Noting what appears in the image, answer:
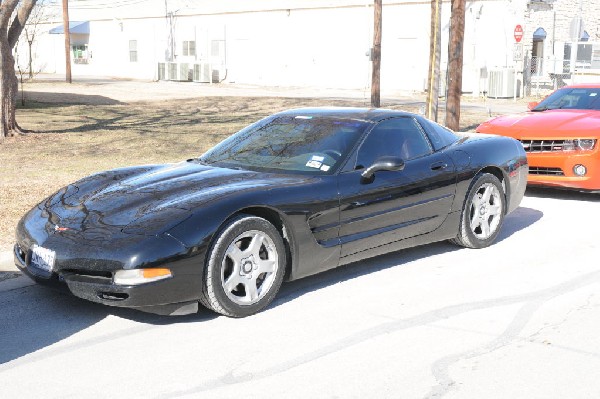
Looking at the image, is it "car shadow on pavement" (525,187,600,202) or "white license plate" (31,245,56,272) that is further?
"car shadow on pavement" (525,187,600,202)

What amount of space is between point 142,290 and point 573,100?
8.35 meters

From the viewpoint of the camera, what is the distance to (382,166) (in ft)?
21.0

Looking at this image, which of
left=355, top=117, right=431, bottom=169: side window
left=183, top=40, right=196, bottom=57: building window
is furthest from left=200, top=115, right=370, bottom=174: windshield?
left=183, top=40, right=196, bottom=57: building window

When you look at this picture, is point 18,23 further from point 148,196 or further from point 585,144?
point 148,196

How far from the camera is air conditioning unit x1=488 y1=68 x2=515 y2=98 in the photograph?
3391 centimetres

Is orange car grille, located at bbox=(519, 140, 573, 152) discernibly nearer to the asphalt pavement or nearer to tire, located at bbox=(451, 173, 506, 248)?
tire, located at bbox=(451, 173, 506, 248)

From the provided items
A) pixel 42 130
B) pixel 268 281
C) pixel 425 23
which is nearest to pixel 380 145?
pixel 268 281

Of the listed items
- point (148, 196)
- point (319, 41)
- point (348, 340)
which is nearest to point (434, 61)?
point (148, 196)

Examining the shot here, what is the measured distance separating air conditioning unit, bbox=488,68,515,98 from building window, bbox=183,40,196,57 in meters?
21.2

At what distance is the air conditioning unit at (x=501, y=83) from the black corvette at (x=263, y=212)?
27187 mm

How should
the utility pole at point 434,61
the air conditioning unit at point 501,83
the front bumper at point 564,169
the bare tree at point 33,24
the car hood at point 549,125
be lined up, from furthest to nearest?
the bare tree at point 33,24 → the air conditioning unit at point 501,83 → the utility pole at point 434,61 → the car hood at point 549,125 → the front bumper at point 564,169

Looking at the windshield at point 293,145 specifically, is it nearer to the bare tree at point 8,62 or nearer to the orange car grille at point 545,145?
the orange car grille at point 545,145

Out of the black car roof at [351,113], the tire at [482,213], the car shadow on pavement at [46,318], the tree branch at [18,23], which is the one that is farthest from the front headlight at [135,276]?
the tree branch at [18,23]

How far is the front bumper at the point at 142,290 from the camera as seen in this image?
16.8ft
